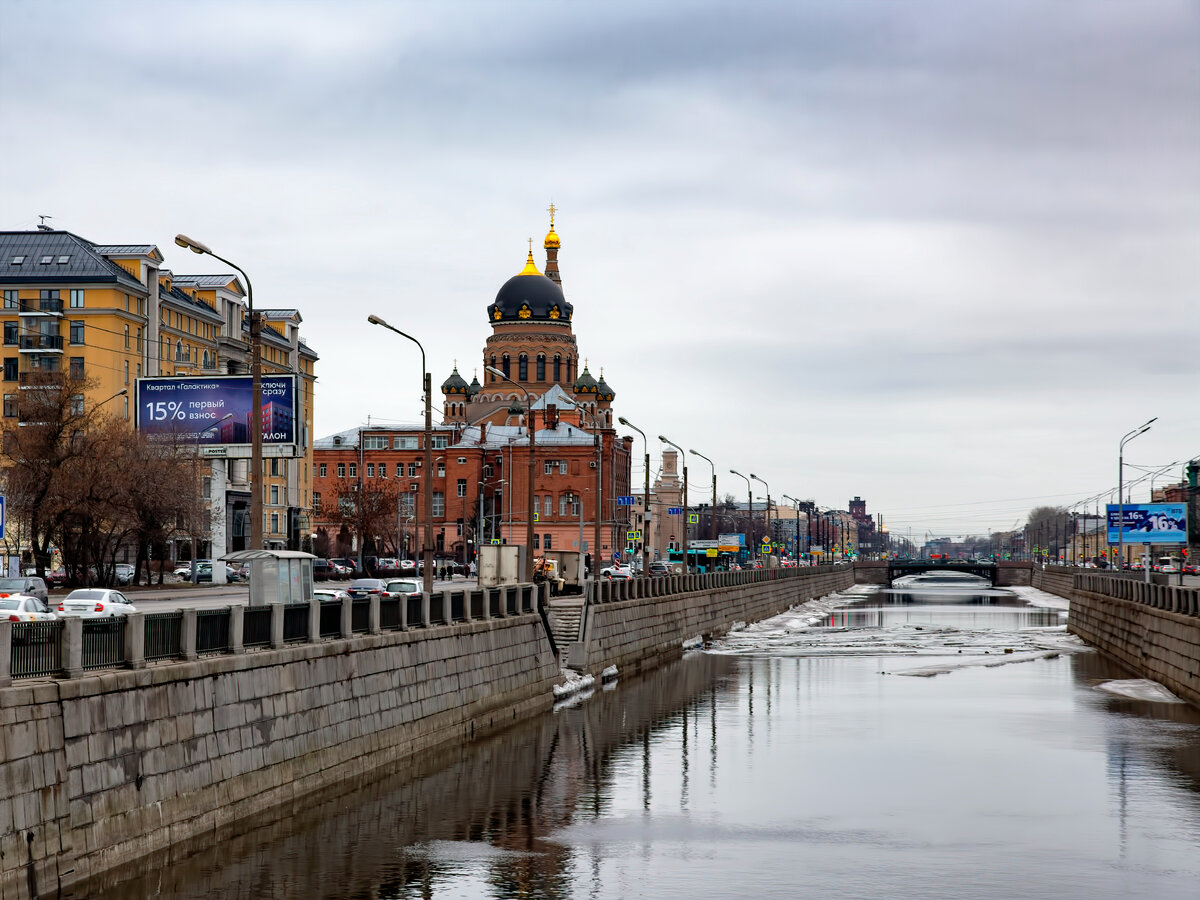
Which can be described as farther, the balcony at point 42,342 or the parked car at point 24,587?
the balcony at point 42,342

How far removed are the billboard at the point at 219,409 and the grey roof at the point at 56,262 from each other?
1115 inches

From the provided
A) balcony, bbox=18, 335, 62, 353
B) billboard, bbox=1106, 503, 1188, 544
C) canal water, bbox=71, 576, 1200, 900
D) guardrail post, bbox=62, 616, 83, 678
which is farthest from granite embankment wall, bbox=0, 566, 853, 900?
balcony, bbox=18, 335, 62, 353

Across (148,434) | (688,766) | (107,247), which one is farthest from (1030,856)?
(107,247)

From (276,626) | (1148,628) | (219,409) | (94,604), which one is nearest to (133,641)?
(276,626)

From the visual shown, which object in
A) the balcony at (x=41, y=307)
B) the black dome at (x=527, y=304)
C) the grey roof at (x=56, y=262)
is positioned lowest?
the balcony at (x=41, y=307)

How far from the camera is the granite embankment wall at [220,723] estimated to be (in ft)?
60.8

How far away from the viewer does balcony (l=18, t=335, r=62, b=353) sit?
342 feet

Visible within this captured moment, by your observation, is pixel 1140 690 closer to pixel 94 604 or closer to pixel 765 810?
pixel 765 810

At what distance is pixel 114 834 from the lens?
2030 cm

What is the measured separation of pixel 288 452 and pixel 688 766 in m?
45.7

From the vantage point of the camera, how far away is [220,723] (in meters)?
24.1

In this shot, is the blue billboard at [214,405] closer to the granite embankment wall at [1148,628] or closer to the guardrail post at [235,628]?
the granite embankment wall at [1148,628]

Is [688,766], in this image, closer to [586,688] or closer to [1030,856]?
[1030,856]

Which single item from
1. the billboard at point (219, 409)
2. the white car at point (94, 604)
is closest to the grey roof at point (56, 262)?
the billboard at point (219, 409)
